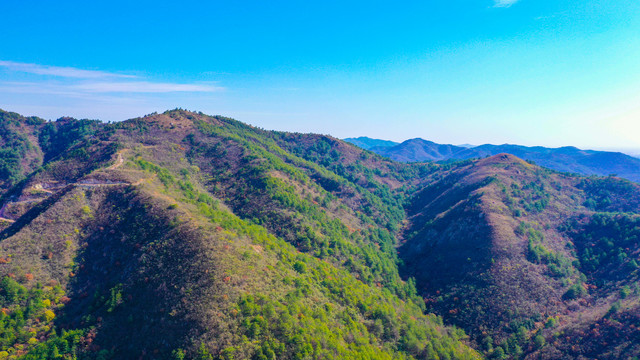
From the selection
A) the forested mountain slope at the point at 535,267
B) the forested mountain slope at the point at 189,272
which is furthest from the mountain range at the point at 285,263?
the forested mountain slope at the point at 535,267

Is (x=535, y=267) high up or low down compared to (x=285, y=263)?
down

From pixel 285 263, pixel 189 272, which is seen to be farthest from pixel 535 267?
pixel 189 272

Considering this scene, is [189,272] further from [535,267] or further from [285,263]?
[535,267]

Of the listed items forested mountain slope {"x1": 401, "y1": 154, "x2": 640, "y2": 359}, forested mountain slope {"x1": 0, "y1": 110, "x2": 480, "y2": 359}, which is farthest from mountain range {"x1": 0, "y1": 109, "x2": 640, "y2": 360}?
forested mountain slope {"x1": 401, "y1": 154, "x2": 640, "y2": 359}

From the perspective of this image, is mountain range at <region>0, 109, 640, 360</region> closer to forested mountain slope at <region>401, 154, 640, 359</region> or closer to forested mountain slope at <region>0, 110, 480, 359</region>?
forested mountain slope at <region>0, 110, 480, 359</region>

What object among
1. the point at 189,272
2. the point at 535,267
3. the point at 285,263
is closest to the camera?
the point at 189,272

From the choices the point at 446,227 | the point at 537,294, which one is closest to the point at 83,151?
the point at 446,227

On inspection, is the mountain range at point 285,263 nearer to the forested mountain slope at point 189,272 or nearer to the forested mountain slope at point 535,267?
the forested mountain slope at point 189,272
